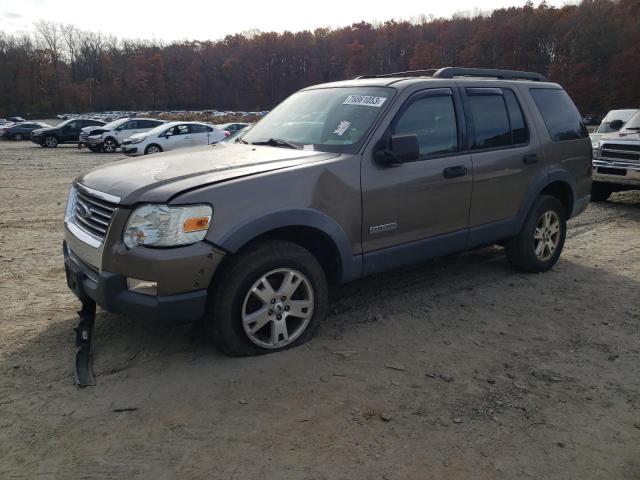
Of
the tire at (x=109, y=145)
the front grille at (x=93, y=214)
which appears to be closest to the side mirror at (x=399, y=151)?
the front grille at (x=93, y=214)

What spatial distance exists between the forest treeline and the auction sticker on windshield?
72.2 meters

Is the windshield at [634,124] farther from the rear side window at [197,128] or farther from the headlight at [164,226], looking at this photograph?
the rear side window at [197,128]

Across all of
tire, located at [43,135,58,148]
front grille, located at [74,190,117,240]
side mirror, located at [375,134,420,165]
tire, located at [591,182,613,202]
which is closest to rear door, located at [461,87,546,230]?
side mirror, located at [375,134,420,165]

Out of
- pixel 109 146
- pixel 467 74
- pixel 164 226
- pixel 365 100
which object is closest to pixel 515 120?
pixel 467 74

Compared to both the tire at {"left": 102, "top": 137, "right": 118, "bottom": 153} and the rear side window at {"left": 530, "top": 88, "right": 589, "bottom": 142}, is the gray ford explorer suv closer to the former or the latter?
the rear side window at {"left": 530, "top": 88, "right": 589, "bottom": 142}

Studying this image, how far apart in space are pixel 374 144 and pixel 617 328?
2464 millimetres

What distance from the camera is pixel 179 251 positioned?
10.3 feet

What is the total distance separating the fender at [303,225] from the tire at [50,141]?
94.6 ft

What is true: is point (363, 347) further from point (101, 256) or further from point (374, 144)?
point (101, 256)

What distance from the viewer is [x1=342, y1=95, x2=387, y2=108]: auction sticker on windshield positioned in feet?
13.7

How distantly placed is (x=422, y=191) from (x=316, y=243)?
3.28 feet

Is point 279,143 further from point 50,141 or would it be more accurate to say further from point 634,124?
point 50,141

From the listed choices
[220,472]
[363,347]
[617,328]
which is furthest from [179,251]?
[617,328]

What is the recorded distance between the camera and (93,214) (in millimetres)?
3559
